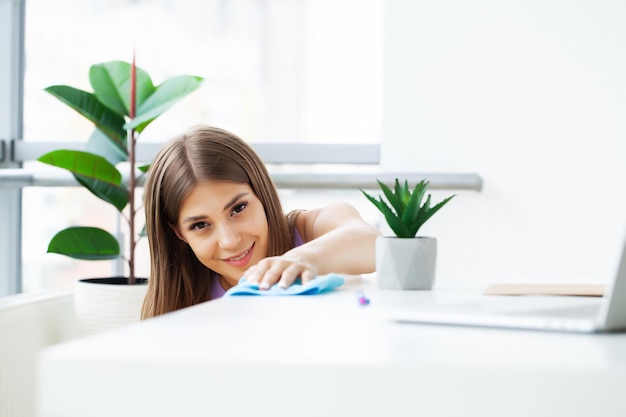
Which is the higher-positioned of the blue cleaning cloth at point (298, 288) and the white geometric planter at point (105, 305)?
the blue cleaning cloth at point (298, 288)

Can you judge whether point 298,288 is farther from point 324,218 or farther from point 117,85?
A: point 117,85

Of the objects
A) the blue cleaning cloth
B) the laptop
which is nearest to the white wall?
the blue cleaning cloth

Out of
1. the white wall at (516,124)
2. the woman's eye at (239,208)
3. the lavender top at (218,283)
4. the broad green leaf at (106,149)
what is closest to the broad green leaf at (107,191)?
the broad green leaf at (106,149)

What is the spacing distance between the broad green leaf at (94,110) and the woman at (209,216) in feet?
1.38

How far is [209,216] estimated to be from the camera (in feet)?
5.73

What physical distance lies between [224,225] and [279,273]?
772 millimetres

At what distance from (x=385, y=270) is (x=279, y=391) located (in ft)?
1.98

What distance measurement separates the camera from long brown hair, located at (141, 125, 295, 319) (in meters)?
1.76

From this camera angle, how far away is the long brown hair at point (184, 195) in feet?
5.79

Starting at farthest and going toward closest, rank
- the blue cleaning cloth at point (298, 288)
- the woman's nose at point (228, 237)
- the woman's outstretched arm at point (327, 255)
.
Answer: the woman's nose at point (228, 237)
the woman's outstretched arm at point (327, 255)
the blue cleaning cloth at point (298, 288)

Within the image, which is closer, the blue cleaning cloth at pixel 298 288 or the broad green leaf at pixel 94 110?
the blue cleaning cloth at pixel 298 288

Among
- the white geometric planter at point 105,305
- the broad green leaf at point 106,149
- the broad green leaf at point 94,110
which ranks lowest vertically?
the white geometric planter at point 105,305

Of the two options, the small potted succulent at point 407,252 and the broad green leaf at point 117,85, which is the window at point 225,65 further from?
the small potted succulent at point 407,252

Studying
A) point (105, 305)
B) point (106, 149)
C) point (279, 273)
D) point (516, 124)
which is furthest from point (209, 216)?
point (516, 124)
